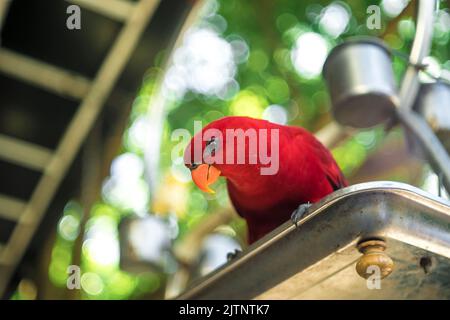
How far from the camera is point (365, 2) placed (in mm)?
4207

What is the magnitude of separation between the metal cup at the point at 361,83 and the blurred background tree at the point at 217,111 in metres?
0.82

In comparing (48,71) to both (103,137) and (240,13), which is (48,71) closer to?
(103,137)

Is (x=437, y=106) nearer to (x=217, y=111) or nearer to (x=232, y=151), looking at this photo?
(x=232, y=151)

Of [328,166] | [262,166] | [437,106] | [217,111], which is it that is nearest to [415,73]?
[437,106]

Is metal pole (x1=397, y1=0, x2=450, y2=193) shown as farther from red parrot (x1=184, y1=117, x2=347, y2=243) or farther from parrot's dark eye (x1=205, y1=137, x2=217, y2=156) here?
parrot's dark eye (x1=205, y1=137, x2=217, y2=156)

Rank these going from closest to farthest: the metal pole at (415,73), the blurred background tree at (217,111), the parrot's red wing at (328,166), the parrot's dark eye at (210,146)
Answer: the parrot's dark eye at (210,146) → the metal pole at (415,73) → the parrot's red wing at (328,166) → the blurred background tree at (217,111)

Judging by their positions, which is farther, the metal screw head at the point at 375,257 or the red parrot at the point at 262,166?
the red parrot at the point at 262,166

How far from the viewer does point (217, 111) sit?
15.4 ft

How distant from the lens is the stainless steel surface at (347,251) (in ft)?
4.83

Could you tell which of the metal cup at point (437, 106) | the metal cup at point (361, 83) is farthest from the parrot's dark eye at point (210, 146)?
the metal cup at point (437, 106)

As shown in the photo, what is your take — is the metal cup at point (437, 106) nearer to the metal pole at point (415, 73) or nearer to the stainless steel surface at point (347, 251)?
the metal pole at point (415, 73)

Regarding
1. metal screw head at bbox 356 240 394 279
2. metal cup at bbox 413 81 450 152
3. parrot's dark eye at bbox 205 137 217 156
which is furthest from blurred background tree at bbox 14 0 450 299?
metal screw head at bbox 356 240 394 279

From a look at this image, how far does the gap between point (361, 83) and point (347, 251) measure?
33.4 inches
